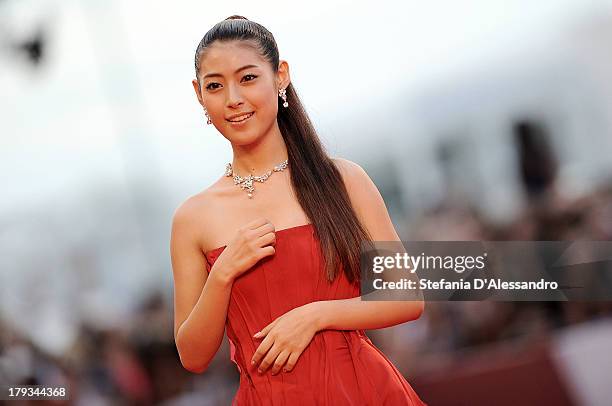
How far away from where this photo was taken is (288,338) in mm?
1764

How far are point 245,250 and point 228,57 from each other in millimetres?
328

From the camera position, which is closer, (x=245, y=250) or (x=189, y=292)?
(x=245, y=250)

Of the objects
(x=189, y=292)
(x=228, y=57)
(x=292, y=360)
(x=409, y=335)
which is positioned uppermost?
(x=228, y=57)

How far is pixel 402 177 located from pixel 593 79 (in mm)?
682

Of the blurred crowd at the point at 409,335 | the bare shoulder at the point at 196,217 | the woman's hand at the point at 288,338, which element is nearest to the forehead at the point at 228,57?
the bare shoulder at the point at 196,217

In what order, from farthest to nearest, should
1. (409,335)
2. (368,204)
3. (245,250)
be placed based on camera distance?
(409,335) < (368,204) < (245,250)

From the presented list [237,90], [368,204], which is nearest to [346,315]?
[368,204]

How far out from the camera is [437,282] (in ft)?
7.94

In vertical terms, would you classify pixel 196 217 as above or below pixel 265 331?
above

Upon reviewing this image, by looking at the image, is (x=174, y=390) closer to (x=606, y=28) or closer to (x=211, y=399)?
(x=211, y=399)

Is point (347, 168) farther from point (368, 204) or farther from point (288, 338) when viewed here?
point (288, 338)

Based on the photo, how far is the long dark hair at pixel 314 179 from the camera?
1789 millimetres

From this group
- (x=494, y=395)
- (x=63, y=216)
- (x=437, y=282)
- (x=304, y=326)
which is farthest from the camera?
(x=63, y=216)

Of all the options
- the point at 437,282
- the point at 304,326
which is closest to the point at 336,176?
the point at 304,326
